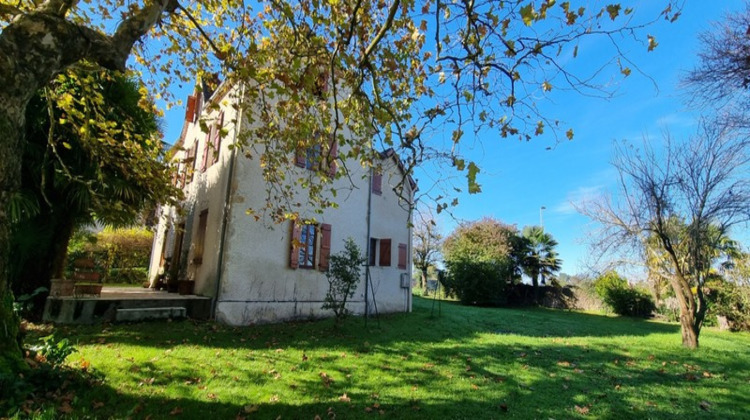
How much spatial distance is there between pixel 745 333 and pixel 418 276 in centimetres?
2806

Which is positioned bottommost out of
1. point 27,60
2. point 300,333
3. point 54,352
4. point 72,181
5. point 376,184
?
A: point 300,333

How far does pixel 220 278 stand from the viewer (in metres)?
9.61

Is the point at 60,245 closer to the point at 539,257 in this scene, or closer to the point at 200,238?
the point at 200,238

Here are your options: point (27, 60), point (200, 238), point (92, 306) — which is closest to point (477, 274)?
point (200, 238)

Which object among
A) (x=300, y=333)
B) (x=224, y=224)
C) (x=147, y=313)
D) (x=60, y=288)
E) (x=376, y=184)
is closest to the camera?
(x=60, y=288)

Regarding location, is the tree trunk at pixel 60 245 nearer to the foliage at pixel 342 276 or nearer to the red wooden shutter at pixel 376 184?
the foliage at pixel 342 276

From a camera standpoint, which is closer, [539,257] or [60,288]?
[60,288]

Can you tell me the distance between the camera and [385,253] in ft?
46.3

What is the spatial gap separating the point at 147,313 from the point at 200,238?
3171 millimetres

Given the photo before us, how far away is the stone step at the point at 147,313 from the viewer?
8366 millimetres

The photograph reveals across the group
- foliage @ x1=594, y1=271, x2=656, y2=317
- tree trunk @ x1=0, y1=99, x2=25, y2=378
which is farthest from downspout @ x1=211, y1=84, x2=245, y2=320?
foliage @ x1=594, y1=271, x2=656, y2=317

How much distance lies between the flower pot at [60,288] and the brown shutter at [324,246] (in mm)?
→ 6172

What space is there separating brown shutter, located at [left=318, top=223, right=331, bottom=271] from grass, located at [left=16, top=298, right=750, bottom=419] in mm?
2367

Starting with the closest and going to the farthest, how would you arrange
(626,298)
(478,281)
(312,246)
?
(312,246), (478,281), (626,298)
